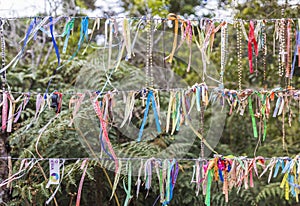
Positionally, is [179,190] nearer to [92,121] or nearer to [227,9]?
[92,121]

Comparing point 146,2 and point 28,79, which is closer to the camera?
point 28,79

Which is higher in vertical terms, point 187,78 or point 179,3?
point 179,3

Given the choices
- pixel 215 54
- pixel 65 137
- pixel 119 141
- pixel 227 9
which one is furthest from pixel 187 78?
pixel 65 137

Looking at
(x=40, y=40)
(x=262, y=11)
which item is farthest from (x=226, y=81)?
(x=40, y=40)

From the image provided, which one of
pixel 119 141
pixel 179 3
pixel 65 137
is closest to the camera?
pixel 65 137

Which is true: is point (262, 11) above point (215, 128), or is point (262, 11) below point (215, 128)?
above

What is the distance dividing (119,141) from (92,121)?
6.7 inches

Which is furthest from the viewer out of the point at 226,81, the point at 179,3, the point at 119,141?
the point at 179,3

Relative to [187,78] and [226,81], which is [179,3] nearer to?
[187,78]

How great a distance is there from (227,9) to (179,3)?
0.47 m

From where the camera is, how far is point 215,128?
2025 millimetres

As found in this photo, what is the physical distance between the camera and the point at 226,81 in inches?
84.5

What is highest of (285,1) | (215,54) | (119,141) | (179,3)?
(179,3)

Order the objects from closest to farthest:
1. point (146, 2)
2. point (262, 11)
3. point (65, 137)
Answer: point (65, 137) < point (262, 11) < point (146, 2)
